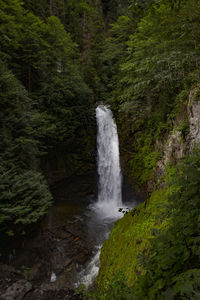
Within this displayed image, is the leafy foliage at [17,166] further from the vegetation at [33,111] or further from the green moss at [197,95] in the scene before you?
the green moss at [197,95]

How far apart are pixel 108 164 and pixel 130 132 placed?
2.96m

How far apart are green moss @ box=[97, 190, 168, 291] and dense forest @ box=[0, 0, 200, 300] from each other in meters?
0.03

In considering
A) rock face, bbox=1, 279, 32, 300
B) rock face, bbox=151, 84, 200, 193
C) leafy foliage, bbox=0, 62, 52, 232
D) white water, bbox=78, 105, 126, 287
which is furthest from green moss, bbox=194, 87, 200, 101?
white water, bbox=78, 105, 126, 287

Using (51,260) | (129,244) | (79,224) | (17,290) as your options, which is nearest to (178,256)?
(129,244)

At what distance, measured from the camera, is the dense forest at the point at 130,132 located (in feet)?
6.60

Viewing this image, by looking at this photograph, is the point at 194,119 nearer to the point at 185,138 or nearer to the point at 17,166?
the point at 185,138

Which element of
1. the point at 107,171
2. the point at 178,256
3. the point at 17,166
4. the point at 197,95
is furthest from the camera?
the point at 107,171

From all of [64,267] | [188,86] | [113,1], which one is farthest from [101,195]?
[113,1]

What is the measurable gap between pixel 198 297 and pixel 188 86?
6528 millimetres

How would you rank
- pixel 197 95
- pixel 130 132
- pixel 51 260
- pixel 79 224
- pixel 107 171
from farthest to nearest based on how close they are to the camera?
pixel 107 171 → pixel 130 132 → pixel 79 224 → pixel 51 260 → pixel 197 95

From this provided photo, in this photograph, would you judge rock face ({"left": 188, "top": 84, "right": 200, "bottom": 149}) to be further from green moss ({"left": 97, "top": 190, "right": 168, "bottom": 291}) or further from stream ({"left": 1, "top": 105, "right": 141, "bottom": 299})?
stream ({"left": 1, "top": 105, "right": 141, "bottom": 299})

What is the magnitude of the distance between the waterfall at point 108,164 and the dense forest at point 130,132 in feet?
2.10

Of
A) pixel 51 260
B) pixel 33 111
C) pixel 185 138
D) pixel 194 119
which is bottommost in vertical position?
pixel 51 260

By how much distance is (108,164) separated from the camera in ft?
40.7
